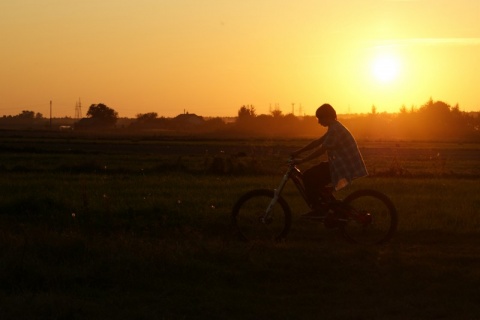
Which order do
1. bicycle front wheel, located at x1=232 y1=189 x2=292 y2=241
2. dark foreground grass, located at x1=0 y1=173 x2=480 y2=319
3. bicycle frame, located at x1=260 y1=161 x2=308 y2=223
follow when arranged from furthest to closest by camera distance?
bicycle front wheel, located at x1=232 y1=189 x2=292 y2=241 < bicycle frame, located at x1=260 y1=161 x2=308 y2=223 < dark foreground grass, located at x1=0 y1=173 x2=480 y2=319

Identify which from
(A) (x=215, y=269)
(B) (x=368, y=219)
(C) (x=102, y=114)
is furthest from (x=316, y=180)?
(C) (x=102, y=114)

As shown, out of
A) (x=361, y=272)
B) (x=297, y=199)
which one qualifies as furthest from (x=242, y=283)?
(x=297, y=199)

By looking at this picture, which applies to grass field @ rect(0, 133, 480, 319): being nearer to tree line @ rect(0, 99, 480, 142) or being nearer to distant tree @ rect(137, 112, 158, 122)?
tree line @ rect(0, 99, 480, 142)

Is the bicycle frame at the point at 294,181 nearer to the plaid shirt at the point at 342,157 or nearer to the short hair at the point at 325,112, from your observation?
the plaid shirt at the point at 342,157

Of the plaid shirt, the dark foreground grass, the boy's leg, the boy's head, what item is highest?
the boy's head

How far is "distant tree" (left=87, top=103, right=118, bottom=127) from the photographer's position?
167250mm

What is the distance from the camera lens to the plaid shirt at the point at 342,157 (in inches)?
416

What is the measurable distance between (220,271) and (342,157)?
284 cm

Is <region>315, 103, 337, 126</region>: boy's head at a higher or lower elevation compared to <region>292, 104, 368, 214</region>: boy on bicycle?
higher

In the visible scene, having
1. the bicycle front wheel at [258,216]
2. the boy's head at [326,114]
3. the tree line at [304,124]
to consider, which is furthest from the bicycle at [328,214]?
the tree line at [304,124]

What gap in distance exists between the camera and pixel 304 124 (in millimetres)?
143500

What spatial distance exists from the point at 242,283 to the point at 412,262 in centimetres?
210

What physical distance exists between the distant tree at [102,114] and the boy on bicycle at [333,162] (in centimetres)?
15891

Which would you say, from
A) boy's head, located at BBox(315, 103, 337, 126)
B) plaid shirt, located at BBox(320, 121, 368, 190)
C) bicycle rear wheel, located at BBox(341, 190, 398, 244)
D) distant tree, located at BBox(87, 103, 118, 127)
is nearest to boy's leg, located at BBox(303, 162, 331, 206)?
plaid shirt, located at BBox(320, 121, 368, 190)
